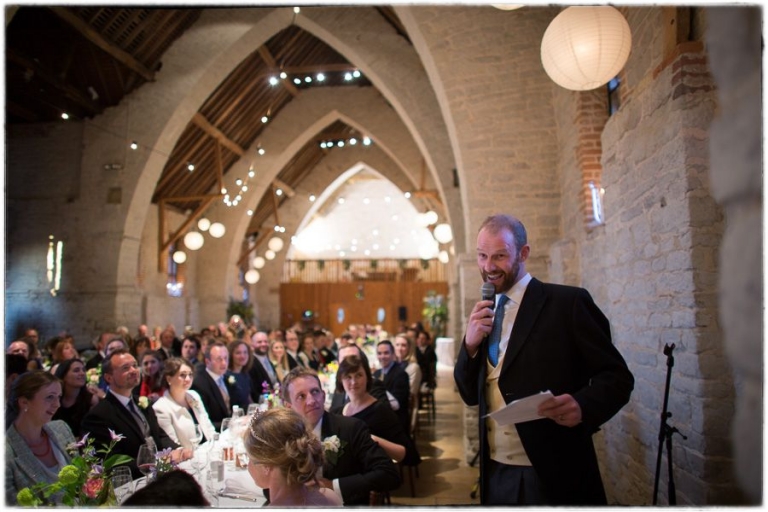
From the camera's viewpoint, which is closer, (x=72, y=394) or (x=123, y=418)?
(x=123, y=418)

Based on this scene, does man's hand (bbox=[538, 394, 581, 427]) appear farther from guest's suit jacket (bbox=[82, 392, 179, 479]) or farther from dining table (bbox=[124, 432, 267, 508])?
guest's suit jacket (bbox=[82, 392, 179, 479])

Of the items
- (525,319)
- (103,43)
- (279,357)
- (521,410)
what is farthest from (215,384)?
(103,43)

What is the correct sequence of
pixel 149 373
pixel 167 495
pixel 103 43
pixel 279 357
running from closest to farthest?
pixel 167 495 → pixel 149 373 → pixel 279 357 → pixel 103 43

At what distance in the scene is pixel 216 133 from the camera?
13969 mm

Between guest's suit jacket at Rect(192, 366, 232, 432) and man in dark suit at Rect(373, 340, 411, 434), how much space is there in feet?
4.43

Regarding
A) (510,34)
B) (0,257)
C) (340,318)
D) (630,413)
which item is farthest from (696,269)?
(340,318)

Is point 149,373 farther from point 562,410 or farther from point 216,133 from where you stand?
point 216,133

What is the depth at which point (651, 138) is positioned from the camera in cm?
304

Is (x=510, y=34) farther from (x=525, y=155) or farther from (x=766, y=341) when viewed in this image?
(x=766, y=341)

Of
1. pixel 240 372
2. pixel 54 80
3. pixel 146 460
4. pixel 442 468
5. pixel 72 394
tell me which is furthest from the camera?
pixel 54 80

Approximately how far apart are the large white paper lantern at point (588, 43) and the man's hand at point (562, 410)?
227cm

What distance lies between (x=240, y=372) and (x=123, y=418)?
2.12 m

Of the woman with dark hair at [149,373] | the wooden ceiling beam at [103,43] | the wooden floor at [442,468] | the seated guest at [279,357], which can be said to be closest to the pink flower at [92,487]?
the wooden floor at [442,468]

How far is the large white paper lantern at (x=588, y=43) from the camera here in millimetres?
3303
